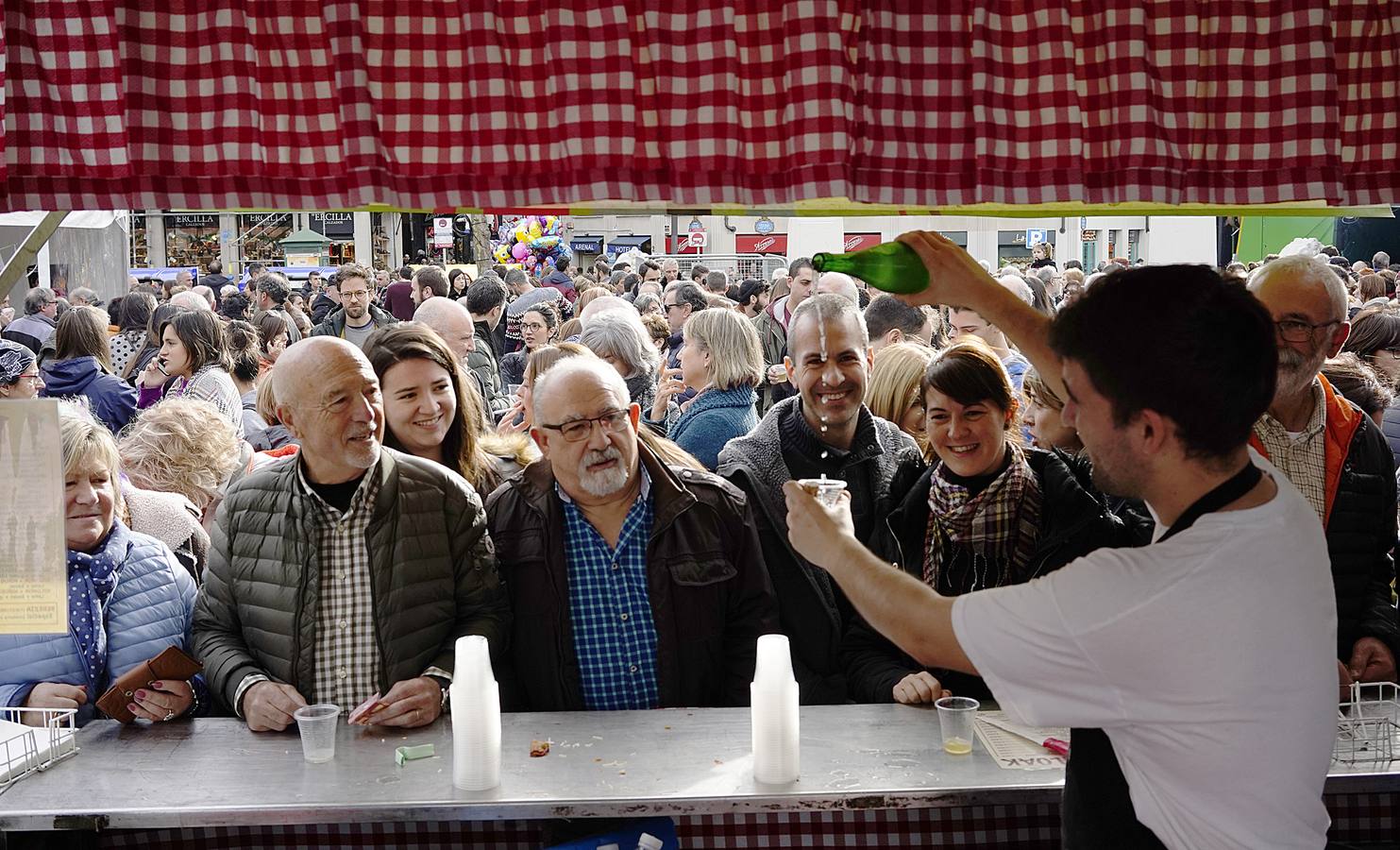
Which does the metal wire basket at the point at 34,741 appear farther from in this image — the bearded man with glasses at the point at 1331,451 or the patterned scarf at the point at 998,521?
the bearded man with glasses at the point at 1331,451

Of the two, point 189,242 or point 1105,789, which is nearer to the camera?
point 1105,789

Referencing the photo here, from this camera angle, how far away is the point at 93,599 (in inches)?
128

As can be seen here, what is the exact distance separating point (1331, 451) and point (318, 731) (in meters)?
3.01

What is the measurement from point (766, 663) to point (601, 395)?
106cm

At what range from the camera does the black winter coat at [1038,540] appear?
3.33m

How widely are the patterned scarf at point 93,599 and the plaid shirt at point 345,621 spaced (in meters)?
0.58

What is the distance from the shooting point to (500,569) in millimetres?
3521

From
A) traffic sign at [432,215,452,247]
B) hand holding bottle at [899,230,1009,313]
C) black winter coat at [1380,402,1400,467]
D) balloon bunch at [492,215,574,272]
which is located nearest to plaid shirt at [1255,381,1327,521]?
hand holding bottle at [899,230,1009,313]

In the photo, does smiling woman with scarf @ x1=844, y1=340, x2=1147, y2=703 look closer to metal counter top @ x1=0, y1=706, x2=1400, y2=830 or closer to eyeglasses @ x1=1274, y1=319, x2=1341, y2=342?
metal counter top @ x1=0, y1=706, x2=1400, y2=830

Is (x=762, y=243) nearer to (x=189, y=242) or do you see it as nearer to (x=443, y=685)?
(x=189, y=242)

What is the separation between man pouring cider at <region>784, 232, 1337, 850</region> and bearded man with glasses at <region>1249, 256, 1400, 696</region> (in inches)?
63.8

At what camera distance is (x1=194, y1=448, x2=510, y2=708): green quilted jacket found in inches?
129

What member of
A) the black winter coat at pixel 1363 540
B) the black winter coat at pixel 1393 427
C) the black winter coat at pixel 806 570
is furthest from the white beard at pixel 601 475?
the black winter coat at pixel 1393 427

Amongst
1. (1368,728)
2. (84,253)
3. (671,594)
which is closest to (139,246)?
(84,253)
